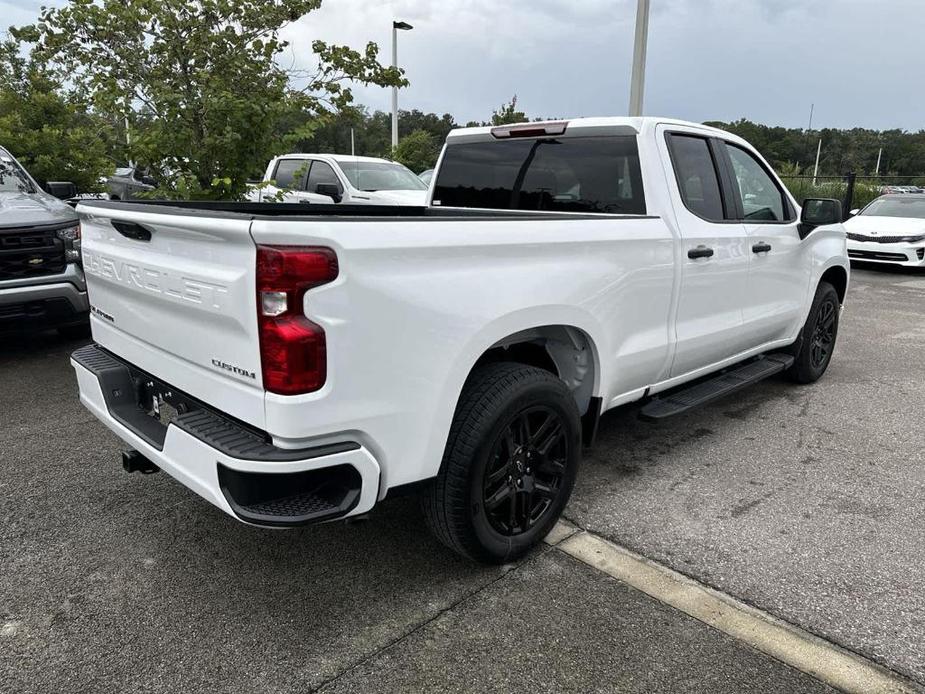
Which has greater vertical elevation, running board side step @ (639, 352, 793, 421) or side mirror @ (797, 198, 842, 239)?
side mirror @ (797, 198, 842, 239)

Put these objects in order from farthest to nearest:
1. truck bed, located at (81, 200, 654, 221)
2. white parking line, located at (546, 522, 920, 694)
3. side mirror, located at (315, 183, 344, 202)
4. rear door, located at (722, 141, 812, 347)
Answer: side mirror, located at (315, 183, 344, 202)
rear door, located at (722, 141, 812, 347)
truck bed, located at (81, 200, 654, 221)
white parking line, located at (546, 522, 920, 694)

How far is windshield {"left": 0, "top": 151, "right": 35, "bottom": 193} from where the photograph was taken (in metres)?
6.49

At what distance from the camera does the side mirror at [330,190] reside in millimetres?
9750

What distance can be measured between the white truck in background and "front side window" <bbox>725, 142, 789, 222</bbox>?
6196mm

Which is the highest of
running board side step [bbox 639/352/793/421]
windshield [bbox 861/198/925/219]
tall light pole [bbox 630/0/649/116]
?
tall light pole [bbox 630/0/649/116]

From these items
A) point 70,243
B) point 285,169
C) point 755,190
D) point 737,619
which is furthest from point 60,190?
point 737,619

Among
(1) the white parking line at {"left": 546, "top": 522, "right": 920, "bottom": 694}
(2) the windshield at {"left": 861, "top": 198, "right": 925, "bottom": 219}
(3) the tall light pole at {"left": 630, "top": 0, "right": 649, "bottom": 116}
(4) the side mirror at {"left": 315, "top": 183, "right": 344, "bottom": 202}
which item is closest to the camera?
(1) the white parking line at {"left": 546, "top": 522, "right": 920, "bottom": 694}

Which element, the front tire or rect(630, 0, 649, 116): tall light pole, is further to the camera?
rect(630, 0, 649, 116): tall light pole

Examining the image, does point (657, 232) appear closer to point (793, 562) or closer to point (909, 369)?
point (793, 562)

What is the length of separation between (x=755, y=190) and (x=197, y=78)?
15.1 feet

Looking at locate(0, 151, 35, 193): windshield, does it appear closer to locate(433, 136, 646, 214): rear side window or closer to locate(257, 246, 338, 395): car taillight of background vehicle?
locate(433, 136, 646, 214): rear side window

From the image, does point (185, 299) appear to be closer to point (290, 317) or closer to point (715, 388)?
point (290, 317)

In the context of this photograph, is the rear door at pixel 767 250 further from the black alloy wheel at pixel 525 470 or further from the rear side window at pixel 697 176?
the black alloy wheel at pixel 525 470

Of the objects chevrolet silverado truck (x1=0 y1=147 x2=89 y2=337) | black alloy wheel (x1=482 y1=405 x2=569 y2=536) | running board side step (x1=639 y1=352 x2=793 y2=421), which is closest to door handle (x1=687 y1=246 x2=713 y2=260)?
running board side step (x1=639 y1=352 x2=793 y2=421)
